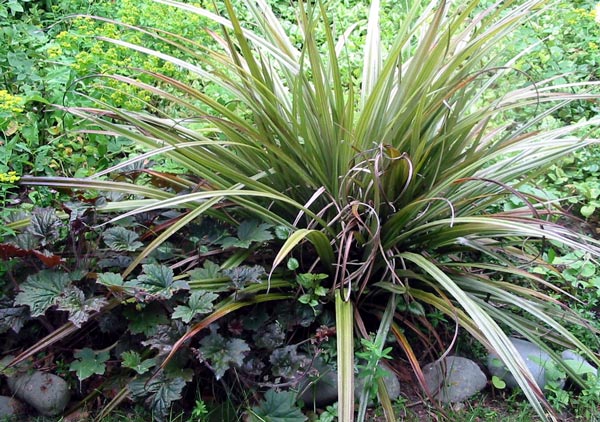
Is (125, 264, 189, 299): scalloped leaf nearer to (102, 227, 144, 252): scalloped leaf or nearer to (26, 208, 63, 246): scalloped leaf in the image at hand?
(102, 227, 144, 252): scalloped leaf

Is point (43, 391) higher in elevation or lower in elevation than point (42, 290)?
lower

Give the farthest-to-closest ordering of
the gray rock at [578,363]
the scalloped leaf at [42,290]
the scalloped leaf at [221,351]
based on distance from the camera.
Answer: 1. the gray rock at [578,363]
2. the scalloped leaf at [42,290]
3. the scalloped leaf at [221,351]

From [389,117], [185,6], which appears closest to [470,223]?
[389,117]

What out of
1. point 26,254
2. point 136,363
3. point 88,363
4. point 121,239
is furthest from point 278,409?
point 26,254

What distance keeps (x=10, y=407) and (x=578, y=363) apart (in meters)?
2.25

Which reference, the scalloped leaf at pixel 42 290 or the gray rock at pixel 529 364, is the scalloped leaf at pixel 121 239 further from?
the gray rock at pixel 529 364

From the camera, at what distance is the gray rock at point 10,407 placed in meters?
2.46

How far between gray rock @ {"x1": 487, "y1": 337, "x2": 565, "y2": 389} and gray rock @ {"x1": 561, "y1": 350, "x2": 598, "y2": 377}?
9cm

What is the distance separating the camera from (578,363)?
2613mm

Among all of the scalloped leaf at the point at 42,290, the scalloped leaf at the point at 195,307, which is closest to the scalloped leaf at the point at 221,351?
the scalloped leaf at the point at 195,307

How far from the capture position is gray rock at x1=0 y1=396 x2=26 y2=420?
246cm

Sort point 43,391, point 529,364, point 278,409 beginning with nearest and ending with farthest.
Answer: point 278,409
point 43,391
point 529,364

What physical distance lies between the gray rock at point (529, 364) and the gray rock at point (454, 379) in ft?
0.25

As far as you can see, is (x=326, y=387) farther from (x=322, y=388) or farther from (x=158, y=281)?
(x=158, y=281)
